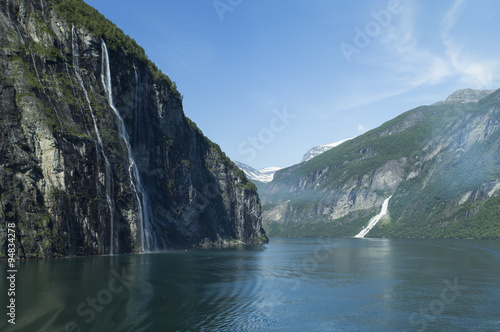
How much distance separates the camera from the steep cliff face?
245 ft

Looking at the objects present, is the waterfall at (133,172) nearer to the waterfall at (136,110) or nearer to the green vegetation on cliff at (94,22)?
the green vegetation on cliff at (94,22)

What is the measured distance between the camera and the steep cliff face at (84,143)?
74.8 meters

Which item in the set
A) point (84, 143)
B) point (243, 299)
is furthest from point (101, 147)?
point (243, 299)

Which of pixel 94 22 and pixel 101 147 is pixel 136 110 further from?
pixel 101 147

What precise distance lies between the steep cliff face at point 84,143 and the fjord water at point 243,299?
12.2 m

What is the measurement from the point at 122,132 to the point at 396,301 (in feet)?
267

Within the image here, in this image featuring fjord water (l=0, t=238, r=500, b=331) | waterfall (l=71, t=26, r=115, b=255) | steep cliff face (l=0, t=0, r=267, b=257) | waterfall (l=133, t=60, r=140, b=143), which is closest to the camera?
fjord water (l=0, t=238, r=500, b=331)

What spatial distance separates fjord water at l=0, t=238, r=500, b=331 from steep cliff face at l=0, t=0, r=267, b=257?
12.2m

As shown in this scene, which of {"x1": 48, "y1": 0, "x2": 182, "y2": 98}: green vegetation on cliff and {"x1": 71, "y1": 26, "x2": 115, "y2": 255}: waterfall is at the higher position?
{"x1": 48, "y1": 0, "x2": 182, "y2": 98}: green vegetation on cliff

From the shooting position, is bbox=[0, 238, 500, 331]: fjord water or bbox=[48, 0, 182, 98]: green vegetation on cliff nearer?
bbox=[0, 238, 500, 331]: fjord water

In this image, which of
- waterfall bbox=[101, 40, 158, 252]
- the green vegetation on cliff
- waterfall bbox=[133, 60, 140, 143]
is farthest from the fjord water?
the green vegetation on cliff

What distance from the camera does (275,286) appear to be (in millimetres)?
55688

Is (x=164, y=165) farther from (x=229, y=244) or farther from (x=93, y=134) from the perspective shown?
(x=229, y=244)

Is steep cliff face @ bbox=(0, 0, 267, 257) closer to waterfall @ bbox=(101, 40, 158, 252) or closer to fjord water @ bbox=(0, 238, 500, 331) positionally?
waterfall @ bbox=(101, 40, 158, 252)
